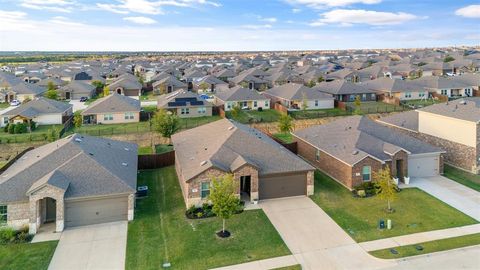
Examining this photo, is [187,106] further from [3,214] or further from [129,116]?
[3,214]

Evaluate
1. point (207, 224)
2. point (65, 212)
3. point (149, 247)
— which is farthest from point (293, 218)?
point (65, 212)

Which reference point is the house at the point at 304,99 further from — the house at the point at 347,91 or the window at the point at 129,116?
the window at the point at 129,116

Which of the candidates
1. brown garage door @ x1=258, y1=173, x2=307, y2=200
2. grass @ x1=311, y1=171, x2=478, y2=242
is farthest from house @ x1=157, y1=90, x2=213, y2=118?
brown garage door @ x1=258, y1=173, x2=307, y2=200

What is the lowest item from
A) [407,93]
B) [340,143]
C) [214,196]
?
[214,196]

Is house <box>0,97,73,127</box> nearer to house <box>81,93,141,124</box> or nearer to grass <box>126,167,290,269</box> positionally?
house <box>81,93,141,124</box>

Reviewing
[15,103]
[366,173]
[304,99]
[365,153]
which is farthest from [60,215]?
[15,103]

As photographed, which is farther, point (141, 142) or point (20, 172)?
point (141, 142)

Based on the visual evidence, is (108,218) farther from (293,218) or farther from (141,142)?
(141,142)

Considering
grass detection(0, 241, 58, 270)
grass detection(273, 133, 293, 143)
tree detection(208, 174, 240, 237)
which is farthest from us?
grass detection(273, 133, 293, 143)
